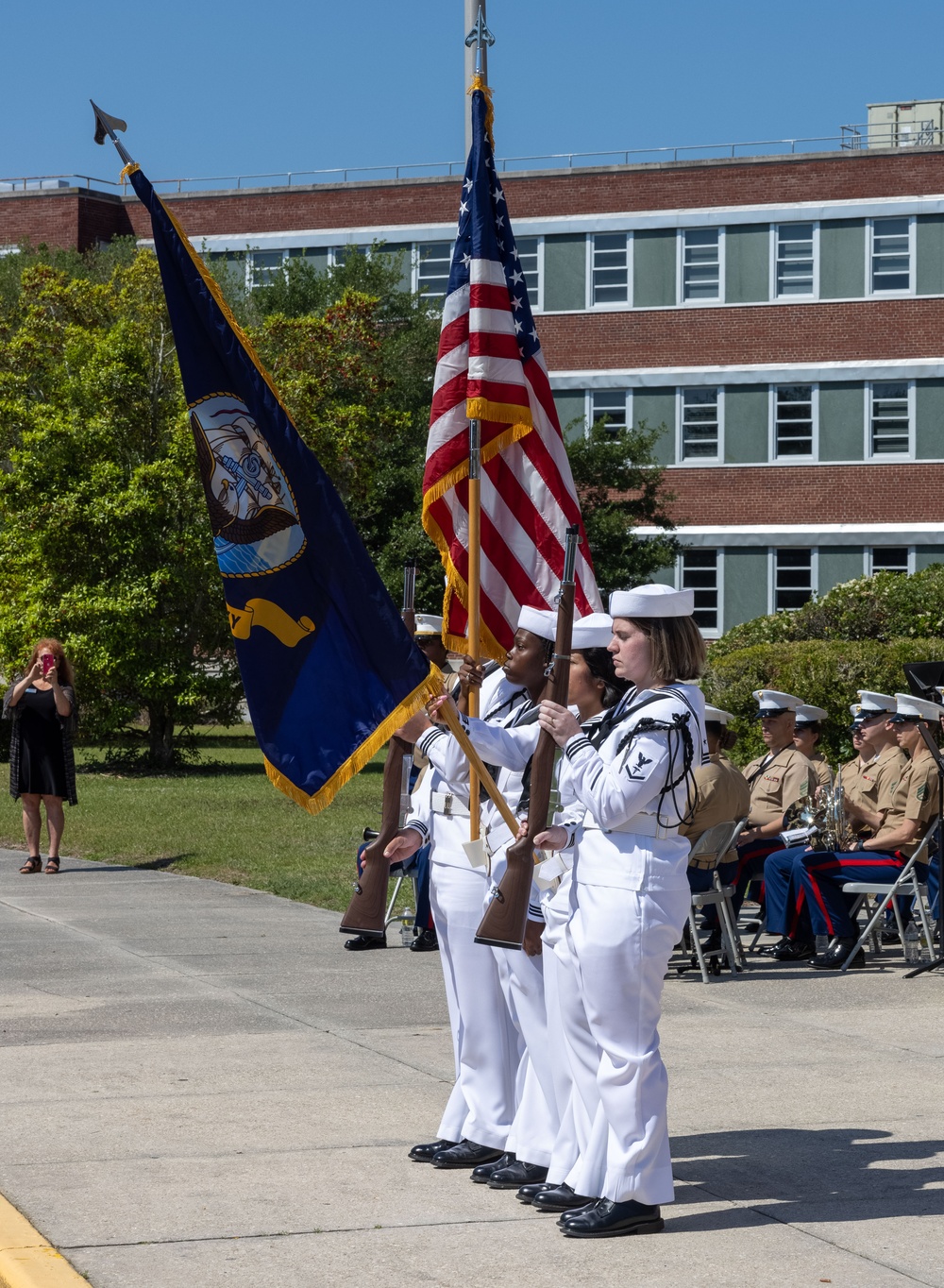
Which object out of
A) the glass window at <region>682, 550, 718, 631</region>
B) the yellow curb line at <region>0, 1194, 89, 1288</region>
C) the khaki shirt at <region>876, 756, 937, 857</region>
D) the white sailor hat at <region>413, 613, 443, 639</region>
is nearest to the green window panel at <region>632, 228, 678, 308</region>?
the glass window at <region>682, 550, 718, 631</region>

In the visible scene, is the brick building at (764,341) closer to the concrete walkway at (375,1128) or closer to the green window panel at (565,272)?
the green window panel at (565,272)

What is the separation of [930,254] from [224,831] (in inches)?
1127

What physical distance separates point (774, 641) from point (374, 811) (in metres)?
5.17

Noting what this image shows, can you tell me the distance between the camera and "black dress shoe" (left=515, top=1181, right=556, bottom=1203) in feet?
18.1

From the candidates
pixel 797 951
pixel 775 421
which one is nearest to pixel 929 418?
pixel 775 421

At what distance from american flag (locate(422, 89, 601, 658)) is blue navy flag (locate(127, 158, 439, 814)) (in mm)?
1227

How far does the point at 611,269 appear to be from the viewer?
43.3 m

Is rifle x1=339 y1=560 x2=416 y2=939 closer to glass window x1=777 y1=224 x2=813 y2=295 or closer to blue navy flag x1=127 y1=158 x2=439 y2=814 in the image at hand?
blue navy flag x1=127 y1=158 x2=439 y2=814

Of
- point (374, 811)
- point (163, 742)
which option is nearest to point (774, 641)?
point (374, 811)

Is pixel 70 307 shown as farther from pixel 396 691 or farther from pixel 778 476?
pixel 396 691

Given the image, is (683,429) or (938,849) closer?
(938,849)

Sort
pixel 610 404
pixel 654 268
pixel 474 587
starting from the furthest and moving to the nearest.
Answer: pixel 610 404 < pixel 654 268 < pixel 474 587

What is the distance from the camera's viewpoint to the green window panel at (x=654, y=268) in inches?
1689

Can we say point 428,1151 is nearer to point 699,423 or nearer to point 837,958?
point 837,958
